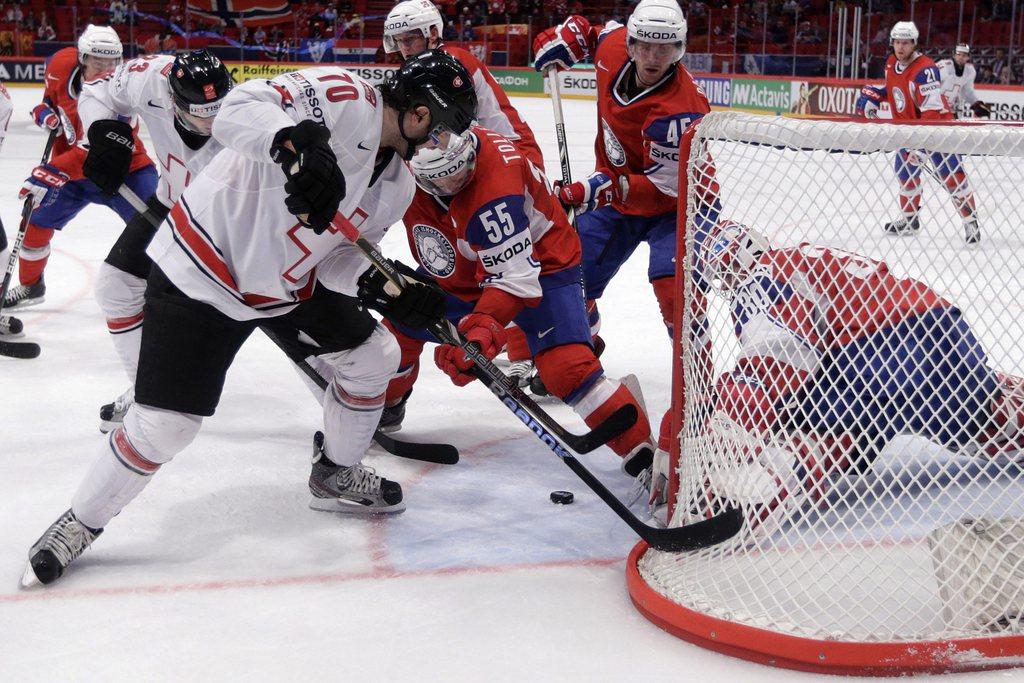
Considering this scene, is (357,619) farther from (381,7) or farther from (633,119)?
(381,7)

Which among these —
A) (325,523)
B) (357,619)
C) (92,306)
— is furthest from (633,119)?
(92,306)

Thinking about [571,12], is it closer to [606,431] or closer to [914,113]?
[914,113]

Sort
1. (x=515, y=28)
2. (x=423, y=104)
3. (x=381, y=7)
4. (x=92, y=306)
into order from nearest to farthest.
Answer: (x=423, y=104) < (x=92, y=306) < (x=515, y=28) < (x=381, y=7)

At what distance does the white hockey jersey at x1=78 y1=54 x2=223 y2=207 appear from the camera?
9.51 ft

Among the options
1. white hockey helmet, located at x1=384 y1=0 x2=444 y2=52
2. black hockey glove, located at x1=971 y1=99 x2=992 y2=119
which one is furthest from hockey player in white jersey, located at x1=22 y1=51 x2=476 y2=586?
black hockey glove, located at x1=971 y1=99 x2=992 y2=119

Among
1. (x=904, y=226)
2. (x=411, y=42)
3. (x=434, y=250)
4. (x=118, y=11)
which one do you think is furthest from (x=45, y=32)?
(x=904, y=226)

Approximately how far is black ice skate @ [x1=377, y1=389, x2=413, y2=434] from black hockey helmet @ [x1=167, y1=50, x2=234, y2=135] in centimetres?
90

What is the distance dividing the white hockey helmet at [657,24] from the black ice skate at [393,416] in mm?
1169

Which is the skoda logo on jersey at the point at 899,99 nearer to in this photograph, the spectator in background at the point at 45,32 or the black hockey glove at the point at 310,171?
the black hockey glove at the point at 310,171

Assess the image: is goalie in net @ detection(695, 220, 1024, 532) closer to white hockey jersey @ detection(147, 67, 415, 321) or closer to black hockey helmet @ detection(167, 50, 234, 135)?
white hockey jersey @ detection(147, 67, 415, 321)

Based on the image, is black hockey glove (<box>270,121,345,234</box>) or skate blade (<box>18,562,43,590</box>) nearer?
black hockey glove (<box>270,121,345,234</box>)

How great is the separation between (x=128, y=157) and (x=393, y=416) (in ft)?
3.22

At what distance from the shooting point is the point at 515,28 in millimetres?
15195

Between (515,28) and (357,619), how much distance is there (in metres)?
14.1
